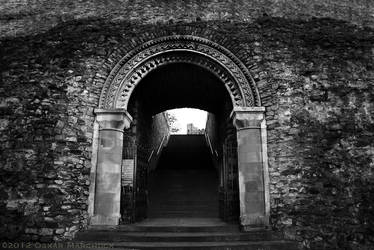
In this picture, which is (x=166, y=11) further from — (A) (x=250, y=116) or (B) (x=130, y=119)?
(A) (x=250, y=116)

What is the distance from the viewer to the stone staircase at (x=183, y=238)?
17.1 feet

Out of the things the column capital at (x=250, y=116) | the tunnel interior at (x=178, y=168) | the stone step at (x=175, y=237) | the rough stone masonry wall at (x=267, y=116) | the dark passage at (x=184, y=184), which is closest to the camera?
the stone step at (x=175, y=237)

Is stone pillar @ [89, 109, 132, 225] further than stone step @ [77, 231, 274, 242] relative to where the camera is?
Yes

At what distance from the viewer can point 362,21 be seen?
7.31 meters

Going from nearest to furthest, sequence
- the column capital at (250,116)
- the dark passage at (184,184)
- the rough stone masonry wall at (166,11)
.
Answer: the column capital at (250,116), the rough stone masonry wall at (166,11), the dark passage at (184,184)

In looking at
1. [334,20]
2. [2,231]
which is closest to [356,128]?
[334,20]

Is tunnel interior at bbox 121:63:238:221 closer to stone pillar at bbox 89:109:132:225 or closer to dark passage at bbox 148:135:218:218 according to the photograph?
A: dark passage at bbox 148:135:218:218

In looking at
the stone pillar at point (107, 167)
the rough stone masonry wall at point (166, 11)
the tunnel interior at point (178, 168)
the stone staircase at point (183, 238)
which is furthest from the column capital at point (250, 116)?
the stone pillar at point (107, 167)

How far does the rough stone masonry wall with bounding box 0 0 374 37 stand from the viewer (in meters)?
7.07

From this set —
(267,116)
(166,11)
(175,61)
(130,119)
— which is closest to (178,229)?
(130,119)

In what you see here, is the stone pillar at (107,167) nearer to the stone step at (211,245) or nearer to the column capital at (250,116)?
the stone step at (211,245)

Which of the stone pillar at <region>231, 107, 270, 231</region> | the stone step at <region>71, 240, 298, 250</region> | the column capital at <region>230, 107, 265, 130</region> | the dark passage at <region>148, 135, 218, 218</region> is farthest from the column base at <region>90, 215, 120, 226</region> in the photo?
the column capital at <region>230, 107, 265, 130</region>

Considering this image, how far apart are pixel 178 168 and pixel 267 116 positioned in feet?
21.5

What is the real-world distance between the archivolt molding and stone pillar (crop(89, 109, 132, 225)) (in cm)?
33
